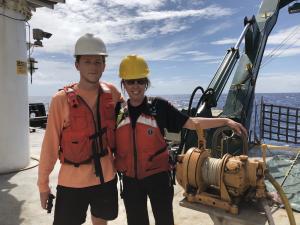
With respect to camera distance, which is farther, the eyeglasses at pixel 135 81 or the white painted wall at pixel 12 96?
the white painted wall at pixel 12 96

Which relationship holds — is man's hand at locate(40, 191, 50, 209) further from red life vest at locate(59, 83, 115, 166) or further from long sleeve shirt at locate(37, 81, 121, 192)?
red life vest at locate(59, 83, 115, 166)

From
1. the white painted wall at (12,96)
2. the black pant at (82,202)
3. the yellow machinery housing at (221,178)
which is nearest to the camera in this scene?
the yellow machinery housing at (221,178)

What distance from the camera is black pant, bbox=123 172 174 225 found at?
305 centimetres

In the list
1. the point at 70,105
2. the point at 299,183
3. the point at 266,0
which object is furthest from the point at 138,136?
the point at 266,0

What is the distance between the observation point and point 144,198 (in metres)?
3.11

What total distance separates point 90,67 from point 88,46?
0.19 meters

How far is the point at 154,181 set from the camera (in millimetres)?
3061

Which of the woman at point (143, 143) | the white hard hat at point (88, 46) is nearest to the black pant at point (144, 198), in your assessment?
the woman at point (143, 143)

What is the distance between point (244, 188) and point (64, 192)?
5.18 ft

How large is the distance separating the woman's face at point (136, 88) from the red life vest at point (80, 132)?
0.31 meters

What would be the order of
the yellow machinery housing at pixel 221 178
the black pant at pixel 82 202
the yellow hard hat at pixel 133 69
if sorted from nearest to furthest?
the yellow machinery housing at pixel 221 178, the yellow hard hat at pixel 133 69, the black pant at pixel 82 202

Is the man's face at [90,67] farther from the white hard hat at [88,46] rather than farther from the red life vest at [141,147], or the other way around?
the red life vest at [141,147]

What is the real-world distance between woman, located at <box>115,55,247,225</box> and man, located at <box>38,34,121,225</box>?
159 mm

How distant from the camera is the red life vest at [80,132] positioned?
2.96m
